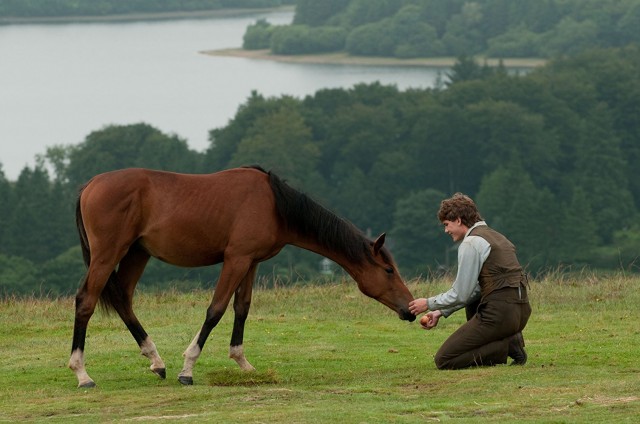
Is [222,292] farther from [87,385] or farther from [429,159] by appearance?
[429,159]

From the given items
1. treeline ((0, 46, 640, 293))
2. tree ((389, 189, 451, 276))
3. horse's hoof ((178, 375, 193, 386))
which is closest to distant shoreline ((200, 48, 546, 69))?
treeline ((0, 46, 640, 293))

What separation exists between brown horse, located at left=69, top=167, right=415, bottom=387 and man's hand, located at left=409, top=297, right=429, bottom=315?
27cm

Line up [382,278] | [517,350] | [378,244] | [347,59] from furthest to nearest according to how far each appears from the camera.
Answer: [347,59], [382,278], [378,244], [517,350]

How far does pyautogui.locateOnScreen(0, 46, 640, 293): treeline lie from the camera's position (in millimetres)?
99500

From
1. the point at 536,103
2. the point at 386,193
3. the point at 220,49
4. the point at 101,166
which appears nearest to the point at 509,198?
the point at 386,193

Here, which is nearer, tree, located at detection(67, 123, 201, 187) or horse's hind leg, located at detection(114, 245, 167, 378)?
horse's hind leg, located at detection(114, 245, 167, 378)

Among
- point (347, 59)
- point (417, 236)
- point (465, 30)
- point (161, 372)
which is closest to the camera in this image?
point (161, 372)

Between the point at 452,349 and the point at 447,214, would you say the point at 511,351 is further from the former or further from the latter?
the point at 447,214

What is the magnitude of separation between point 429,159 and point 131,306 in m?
109

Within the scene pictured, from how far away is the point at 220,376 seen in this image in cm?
1022

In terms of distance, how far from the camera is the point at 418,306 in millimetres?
10336

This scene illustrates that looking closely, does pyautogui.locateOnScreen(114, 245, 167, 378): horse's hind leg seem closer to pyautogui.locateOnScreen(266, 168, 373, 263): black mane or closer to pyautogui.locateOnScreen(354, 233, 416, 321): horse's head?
pyautogui.locateOnScreen(266, 168, 373, 263): black mane

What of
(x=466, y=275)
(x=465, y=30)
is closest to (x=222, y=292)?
(x=466, y=275)

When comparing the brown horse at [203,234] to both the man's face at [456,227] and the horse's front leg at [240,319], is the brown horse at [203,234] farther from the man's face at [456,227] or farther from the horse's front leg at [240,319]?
the man's face at [456,227]
